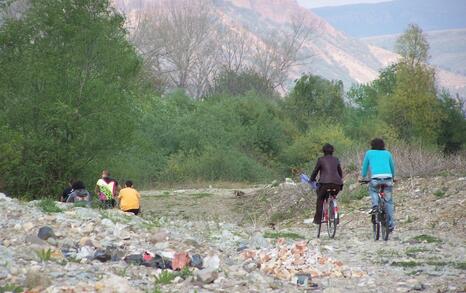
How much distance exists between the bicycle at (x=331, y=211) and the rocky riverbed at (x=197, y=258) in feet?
0.95

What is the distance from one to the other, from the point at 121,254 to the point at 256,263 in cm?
184

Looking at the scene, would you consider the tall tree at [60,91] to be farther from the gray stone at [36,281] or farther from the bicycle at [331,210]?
the gray stone at [36,281]

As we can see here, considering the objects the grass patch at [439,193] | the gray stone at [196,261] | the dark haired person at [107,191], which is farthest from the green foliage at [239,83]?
the gray stone at [196,261]

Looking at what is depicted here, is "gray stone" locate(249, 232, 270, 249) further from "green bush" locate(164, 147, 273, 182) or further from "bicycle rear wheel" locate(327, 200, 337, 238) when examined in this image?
"green bush" locate(164, 147, 273, 182)

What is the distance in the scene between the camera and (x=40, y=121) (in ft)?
92.9

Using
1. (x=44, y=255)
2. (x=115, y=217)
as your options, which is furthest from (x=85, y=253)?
(x=115, y=217)

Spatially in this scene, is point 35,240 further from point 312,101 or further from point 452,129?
point 452,129

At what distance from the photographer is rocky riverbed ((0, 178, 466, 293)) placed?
29.9 ft

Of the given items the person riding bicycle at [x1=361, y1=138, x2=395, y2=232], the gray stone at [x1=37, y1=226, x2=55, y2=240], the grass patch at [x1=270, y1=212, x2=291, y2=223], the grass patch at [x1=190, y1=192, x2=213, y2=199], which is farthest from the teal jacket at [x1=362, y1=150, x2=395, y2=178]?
the grass patch at [x1=190, y1=192, x2=213, y2=199]

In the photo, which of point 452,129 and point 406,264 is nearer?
point 406,264

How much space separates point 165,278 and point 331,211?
706 centimetres

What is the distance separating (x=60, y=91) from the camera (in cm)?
2853

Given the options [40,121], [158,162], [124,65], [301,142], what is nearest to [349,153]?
[124,65]

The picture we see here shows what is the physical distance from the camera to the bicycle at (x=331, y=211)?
15.6 m
